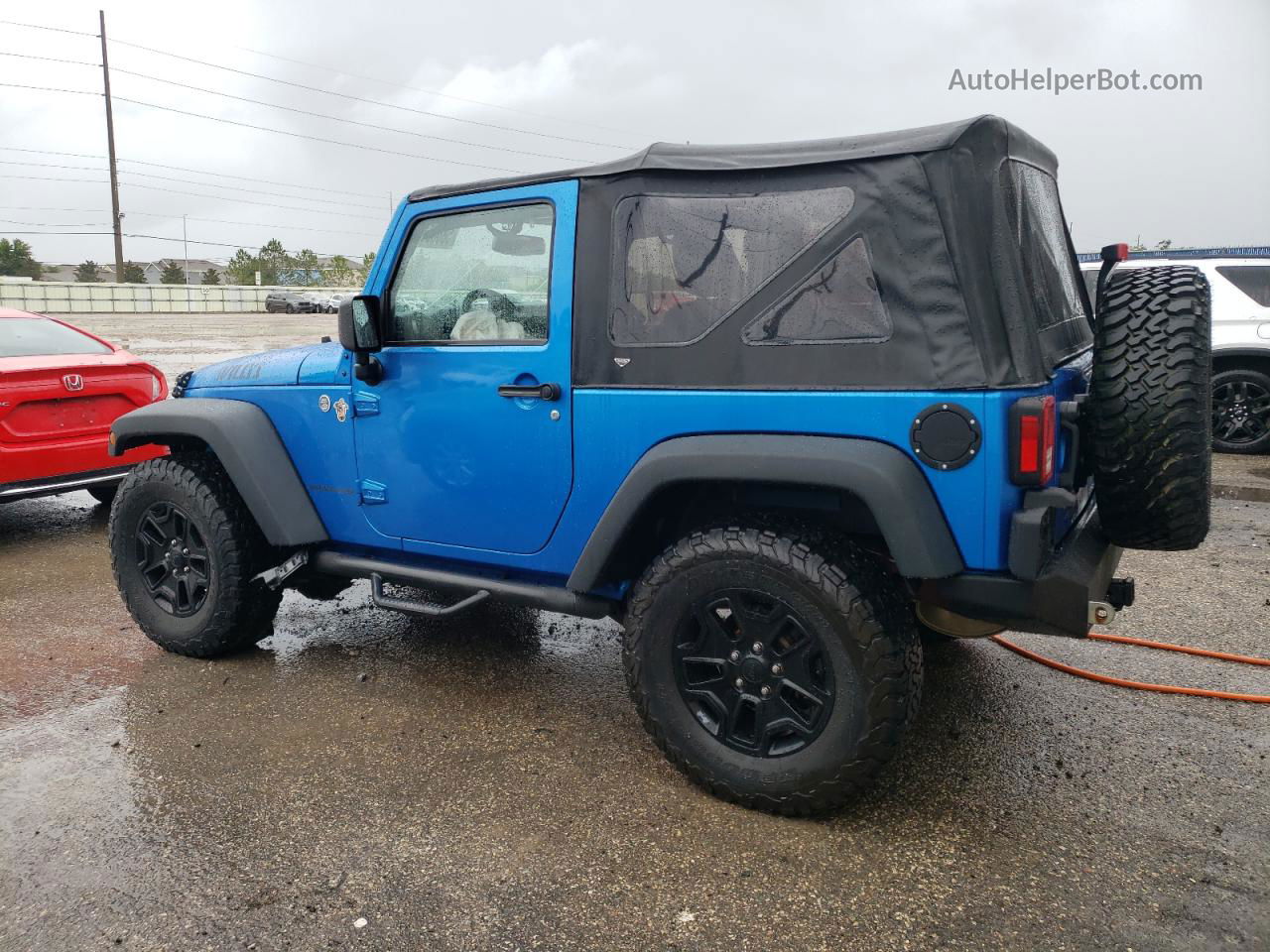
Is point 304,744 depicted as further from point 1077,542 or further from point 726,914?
point 1077,542

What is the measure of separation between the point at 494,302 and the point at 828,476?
1.46m

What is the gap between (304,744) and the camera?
3.52m

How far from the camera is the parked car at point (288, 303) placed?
5606 cm

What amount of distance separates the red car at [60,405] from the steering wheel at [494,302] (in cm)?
389

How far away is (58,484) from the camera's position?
620 centimetres

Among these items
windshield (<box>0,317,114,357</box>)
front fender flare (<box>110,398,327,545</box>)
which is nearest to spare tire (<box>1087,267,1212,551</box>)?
front fender flare (<box>110,398,327,545</box>)

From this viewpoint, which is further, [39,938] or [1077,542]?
[1077,542]

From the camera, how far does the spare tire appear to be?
271 cm

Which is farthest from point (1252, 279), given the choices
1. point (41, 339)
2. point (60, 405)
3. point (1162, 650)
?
point (41, 339)

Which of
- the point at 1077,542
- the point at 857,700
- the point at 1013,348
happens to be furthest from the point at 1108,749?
the point at 1013,348

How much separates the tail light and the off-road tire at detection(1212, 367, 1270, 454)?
743cm

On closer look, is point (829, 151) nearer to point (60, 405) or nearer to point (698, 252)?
point (698, 252)

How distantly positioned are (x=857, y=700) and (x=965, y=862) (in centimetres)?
54

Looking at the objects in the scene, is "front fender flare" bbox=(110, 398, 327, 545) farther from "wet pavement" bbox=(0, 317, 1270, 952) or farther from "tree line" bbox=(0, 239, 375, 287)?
"tree line" bbox=(0, 239, 375, 287)
